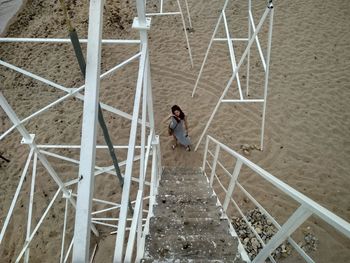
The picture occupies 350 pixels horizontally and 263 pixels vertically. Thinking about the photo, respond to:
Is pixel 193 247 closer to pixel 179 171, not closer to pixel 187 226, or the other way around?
pixel 187 226

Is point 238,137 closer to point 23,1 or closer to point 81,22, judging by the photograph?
point 81,22

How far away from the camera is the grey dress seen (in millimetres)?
5396

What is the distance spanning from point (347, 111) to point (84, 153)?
22.6ft

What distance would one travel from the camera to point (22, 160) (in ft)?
19.4

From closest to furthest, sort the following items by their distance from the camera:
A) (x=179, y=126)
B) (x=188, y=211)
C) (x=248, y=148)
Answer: (x=188, y=211), (x=179, y=126), (x=248, y=148)

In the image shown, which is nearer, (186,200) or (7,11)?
(186,200)

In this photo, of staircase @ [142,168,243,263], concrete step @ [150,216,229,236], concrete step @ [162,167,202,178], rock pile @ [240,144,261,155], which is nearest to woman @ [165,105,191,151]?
concrete step @ [162,167,202,178]

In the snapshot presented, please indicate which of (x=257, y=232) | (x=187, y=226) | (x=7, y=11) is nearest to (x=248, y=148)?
(x=257, y=232)

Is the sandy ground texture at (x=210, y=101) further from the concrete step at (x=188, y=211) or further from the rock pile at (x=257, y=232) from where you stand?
the concrete step at (x=188, y=211)

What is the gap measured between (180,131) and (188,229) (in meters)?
2.62

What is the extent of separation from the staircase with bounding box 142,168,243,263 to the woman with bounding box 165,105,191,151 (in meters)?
1.29

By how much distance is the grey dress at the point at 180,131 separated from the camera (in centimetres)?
540

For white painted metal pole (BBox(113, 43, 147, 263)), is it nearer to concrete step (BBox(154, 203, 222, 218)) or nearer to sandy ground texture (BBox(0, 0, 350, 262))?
concrete step (BBox(154, 203, 222, 218))

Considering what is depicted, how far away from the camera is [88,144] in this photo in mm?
1350
